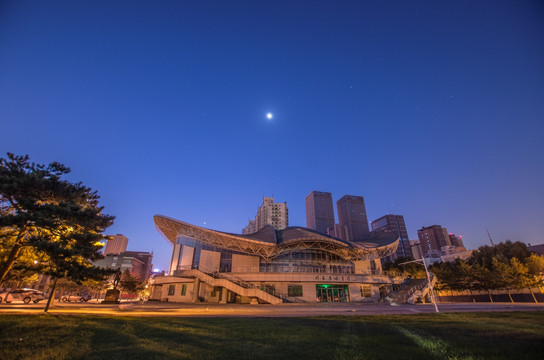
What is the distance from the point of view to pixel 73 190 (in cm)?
1677

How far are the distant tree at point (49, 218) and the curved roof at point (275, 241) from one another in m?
30.2

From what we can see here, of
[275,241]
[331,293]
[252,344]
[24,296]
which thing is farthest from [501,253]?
[24,296]

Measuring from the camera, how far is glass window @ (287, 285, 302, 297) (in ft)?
162

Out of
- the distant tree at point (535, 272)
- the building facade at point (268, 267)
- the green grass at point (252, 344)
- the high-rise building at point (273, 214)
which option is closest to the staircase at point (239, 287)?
the building facade at point (268, 267)

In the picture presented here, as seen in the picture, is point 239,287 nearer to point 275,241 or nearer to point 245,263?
point 245,263

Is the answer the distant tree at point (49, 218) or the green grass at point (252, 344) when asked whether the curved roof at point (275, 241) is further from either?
the green grass at point (252, 344)

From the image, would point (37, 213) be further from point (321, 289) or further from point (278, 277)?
point (321, 289)

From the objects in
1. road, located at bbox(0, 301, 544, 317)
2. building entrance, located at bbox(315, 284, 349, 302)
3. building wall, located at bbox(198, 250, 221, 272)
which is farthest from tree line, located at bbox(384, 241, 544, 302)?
building wall, located at bbox(198, 250, 221, 272)

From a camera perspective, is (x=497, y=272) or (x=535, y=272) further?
(x=497, y=272)

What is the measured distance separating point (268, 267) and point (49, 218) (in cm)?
4755

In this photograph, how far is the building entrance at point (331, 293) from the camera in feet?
164

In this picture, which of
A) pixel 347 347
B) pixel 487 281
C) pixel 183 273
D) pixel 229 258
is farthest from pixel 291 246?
pixel 347 347

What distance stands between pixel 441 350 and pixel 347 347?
8.38 ft

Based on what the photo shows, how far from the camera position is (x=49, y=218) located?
14.1 m
